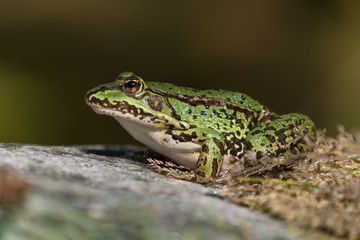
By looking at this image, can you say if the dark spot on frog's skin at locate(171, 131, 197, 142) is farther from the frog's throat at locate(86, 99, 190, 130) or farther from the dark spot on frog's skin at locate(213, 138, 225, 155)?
the dark spot on frog's skin at locate(213, 138, 225, 155)

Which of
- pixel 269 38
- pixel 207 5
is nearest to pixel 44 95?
pixel 207 5

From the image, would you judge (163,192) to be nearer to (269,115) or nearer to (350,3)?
(269,115)

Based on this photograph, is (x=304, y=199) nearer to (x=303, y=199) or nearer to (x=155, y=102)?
(x=303, y=199)

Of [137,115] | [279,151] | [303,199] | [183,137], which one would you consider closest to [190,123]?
[183,137]

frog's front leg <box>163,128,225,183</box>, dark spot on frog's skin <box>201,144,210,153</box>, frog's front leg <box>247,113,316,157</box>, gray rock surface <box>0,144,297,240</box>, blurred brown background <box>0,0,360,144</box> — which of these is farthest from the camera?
blurred brown background <box>0,0,360,144</box>

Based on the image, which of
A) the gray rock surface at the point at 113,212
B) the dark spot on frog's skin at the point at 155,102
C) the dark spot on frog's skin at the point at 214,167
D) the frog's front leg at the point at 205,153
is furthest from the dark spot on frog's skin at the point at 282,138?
the gray rock surface at the point at 113,212

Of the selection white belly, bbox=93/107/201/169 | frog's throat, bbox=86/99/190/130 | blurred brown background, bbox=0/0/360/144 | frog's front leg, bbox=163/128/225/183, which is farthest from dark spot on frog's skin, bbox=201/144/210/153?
blurred brown background, bbox=0/0/360/144
